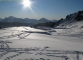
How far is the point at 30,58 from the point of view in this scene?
6.58 metres

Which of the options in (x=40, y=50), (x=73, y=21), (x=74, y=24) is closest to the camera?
(x=40, y=50)

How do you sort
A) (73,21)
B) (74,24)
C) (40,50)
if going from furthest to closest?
(73,21)
(74,24)
(40,50)

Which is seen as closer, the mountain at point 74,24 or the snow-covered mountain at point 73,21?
the mountain at point 74,24

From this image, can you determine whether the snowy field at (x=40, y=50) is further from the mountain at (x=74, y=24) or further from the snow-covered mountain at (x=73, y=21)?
the snow-covered mountain at (x=73, y=21)

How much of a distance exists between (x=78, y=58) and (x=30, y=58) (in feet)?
10.6

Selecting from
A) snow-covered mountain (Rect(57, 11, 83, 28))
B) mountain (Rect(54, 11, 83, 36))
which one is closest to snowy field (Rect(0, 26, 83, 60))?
mountain (Rect(54, 11, 83, 36))

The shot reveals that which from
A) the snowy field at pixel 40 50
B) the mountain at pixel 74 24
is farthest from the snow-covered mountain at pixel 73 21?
the snowy field at pixel 40 50

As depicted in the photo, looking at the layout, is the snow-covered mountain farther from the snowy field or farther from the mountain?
the snowy field

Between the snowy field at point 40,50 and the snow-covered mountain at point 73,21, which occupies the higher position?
the snow-covered mountain at point 73,21

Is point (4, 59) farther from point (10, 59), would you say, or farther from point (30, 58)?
point (30, 58)

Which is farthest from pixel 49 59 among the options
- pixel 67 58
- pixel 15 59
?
pixel 15 59

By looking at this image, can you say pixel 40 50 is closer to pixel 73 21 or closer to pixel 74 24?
→ pixel 74 24

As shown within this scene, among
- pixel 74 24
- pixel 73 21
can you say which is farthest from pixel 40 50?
pixel 73 21

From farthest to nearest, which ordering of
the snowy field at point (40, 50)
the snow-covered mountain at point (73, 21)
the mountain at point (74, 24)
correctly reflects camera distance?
the snow-covered mountain at point (73, 21) < the mountain at point (74, 24) < the snowy field at point (40, 50)
